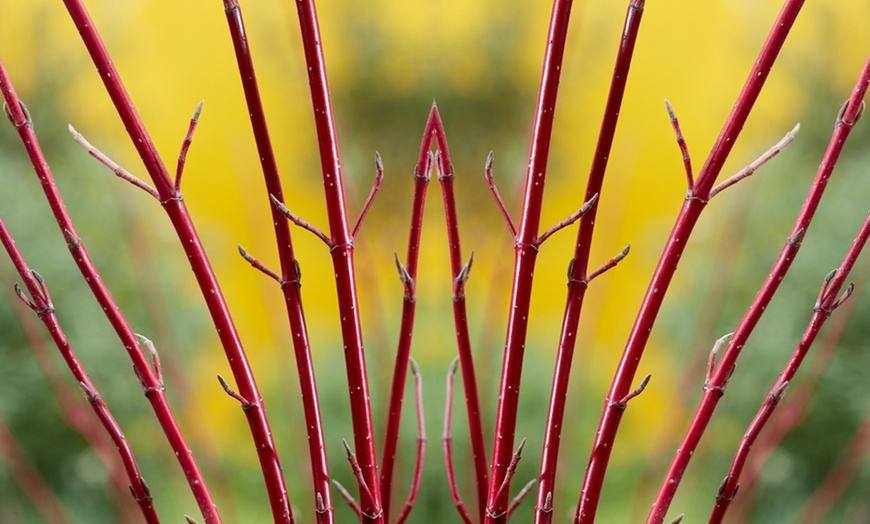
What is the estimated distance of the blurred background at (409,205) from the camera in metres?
1.13

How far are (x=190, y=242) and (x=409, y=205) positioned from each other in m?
0.91

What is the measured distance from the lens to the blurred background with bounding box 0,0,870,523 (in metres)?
1.13

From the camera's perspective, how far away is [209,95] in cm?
133

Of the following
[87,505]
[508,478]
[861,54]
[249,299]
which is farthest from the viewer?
[249,299]

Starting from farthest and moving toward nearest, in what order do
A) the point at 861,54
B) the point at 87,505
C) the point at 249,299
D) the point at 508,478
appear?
the point at 249,299, the point at 861,54, the point at 87,505, the point at 508,478

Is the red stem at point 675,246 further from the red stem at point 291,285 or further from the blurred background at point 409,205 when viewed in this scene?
the blurred background at point 409,205

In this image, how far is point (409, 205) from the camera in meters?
1.21

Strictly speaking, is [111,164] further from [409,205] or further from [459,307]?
[409,205]

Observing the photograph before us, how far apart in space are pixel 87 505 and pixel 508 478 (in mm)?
963

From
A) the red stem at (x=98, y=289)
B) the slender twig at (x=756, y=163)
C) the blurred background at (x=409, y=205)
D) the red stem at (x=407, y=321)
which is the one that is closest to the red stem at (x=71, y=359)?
the red stem at (x=98, y=289)

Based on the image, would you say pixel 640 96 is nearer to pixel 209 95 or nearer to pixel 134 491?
pixel 209 95

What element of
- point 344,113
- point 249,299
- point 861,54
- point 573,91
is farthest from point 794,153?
point 249,299

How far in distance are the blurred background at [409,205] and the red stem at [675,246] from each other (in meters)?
0.73

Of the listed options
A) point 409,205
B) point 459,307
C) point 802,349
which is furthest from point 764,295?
point 409,205
